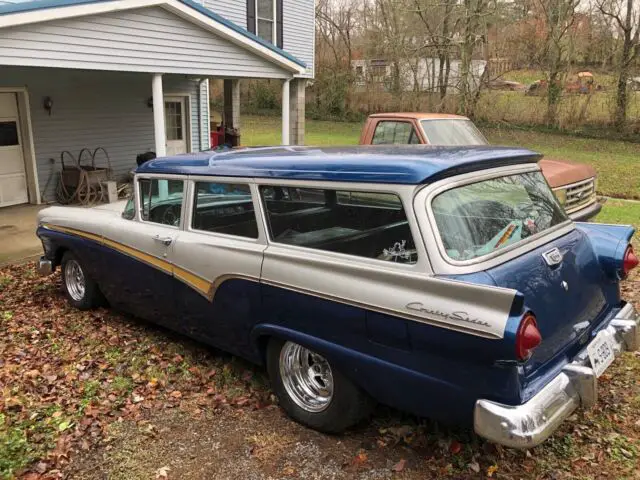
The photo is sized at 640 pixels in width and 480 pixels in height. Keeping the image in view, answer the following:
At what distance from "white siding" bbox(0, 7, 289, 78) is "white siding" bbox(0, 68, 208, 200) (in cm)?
161

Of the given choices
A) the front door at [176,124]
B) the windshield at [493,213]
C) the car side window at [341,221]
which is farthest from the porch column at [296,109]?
the windshield at [493,213]

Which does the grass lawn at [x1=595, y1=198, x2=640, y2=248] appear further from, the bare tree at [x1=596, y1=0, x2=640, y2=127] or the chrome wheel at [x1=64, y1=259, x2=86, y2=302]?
the bare tree at [x1=596, y1=0, x2=640, y2=127]

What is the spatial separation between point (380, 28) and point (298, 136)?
21.4 meters

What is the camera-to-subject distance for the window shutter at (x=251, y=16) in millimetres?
15195

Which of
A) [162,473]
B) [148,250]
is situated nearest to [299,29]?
[148,250]

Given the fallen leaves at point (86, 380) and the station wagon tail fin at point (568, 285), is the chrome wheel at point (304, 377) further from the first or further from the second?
the station wagon tail fin at point (568, 285)

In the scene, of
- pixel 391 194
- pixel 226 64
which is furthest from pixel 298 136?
pixel 391 194

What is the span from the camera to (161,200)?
4.46m

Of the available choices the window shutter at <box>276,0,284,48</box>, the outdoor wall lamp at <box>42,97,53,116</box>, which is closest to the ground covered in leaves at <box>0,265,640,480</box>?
the outdoor wall lamp at <box>42,97,53,116</box>

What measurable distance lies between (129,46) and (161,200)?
5.47 meters

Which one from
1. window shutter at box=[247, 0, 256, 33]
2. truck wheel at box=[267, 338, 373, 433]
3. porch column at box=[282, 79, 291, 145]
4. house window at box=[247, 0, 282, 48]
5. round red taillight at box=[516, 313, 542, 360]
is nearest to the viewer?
round red taillight at box=[516, 313, 542, 360]

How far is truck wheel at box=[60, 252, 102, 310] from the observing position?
5355 millimetres

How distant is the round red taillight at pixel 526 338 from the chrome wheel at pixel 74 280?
446 cm

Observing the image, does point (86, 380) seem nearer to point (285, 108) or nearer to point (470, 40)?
point (285, 108)
